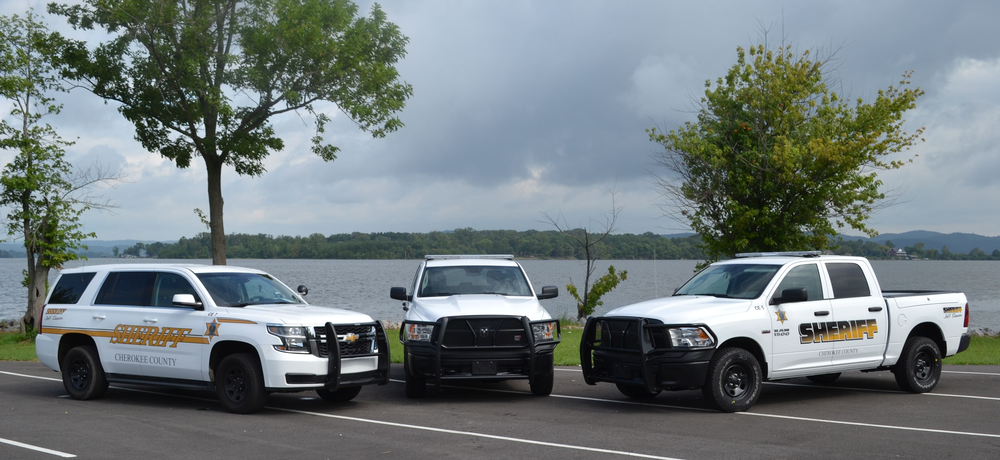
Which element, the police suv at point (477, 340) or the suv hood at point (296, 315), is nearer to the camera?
the suv hood at point (296, 315)

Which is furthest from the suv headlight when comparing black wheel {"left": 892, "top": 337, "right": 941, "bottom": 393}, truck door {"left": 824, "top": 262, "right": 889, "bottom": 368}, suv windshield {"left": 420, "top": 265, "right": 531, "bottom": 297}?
black wheel {"left": 892, "top": 337, "right": 941, "bottom": 393}

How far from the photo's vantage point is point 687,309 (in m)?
10.1

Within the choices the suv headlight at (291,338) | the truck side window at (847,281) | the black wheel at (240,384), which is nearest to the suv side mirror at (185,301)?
the black wheel at (240,384)

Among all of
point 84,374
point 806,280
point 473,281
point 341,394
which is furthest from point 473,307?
point 84,374

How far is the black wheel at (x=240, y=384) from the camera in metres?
9.76

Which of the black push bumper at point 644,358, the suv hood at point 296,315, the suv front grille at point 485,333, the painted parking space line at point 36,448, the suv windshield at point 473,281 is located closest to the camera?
the painted parking space line at point 36,448

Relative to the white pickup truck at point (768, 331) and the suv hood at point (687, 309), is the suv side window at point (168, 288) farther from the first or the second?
the suv hood at point (687, 309)

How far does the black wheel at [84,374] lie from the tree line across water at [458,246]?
34.5 feet

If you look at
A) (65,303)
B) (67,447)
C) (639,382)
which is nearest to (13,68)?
(65,303)

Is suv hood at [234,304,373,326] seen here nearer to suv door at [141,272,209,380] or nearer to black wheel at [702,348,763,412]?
suv door at [141,272,209,380]

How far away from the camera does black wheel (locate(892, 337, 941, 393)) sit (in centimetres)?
1138

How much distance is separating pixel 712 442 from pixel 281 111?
17275 mm

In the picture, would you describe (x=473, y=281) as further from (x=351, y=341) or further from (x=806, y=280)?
(x=806, y=280)

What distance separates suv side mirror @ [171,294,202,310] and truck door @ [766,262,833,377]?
722 cm
